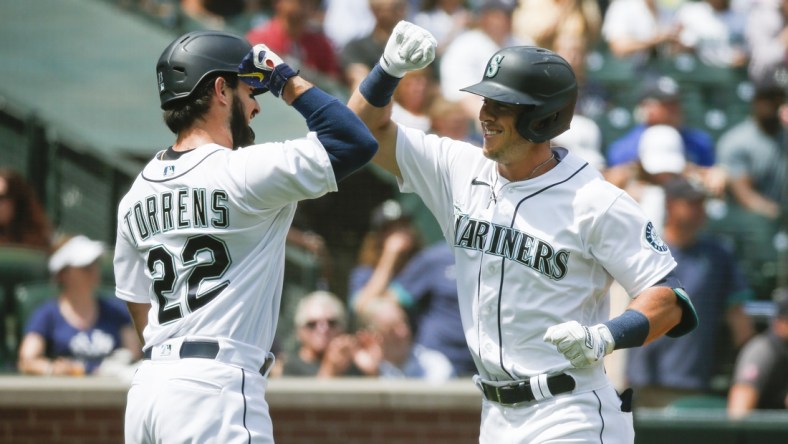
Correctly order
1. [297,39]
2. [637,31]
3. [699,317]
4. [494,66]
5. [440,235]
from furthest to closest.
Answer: [637,31] → [297,39] → [440,235] → [699,317] → [494,66]

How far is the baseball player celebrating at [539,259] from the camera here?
13.4 feet

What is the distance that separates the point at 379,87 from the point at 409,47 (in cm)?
24

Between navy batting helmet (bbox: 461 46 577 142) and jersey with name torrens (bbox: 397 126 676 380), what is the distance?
0.50 ft

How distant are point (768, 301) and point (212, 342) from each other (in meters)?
4.89

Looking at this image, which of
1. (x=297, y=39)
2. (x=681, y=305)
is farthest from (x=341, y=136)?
(x=297, y=39)

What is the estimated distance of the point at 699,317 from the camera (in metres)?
7.50

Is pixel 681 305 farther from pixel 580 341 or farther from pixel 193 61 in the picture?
pixel 193 61

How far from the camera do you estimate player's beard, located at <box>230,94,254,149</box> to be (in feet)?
13.3

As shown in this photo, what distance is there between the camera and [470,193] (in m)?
4.37

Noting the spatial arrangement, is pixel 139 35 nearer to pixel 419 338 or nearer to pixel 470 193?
pixel 419 338

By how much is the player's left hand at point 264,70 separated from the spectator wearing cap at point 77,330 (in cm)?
347

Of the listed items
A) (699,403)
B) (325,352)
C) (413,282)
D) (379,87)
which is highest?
(379,87)

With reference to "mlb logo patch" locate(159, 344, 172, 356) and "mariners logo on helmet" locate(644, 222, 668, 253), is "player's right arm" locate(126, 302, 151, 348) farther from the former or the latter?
"mariners logo on helmet" locate(644, 222, 668, 253)

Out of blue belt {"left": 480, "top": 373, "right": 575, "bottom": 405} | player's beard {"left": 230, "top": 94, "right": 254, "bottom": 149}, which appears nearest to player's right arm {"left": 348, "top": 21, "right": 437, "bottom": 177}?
player's beard {"left": 230, "top": 94, "right": 254, "bottom": 149}
